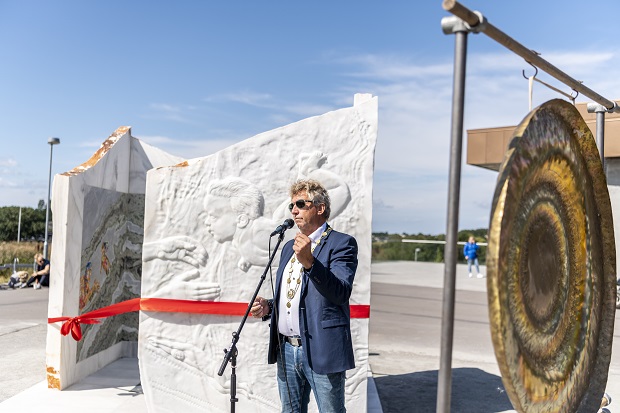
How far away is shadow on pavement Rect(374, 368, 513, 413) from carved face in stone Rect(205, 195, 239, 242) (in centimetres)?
223

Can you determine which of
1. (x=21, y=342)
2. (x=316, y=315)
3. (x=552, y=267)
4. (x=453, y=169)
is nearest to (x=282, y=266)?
(x=316, y=315)

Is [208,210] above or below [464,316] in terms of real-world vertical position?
above

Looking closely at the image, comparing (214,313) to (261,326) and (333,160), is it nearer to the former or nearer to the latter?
(261,326)

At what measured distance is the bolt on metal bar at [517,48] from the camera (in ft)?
7.38

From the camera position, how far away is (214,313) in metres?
5.07

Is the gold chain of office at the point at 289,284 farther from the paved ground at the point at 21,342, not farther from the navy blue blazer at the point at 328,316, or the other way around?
the paved ground at the point at 21,342

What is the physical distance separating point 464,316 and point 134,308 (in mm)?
8687

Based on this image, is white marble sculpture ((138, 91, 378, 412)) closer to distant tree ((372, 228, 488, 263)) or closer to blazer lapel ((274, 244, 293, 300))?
blazer lapel ((274, 244, 293, 300))

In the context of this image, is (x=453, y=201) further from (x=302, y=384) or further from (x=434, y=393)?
(x=434, y=393)

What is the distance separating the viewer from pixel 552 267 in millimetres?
2730

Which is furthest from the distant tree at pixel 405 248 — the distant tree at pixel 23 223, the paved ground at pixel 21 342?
the distant tree at pixel 23 223

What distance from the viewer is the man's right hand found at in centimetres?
363

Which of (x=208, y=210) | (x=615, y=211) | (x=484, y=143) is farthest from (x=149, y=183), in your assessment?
(x=484, y=143)


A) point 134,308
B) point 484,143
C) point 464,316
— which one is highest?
point 484,143
